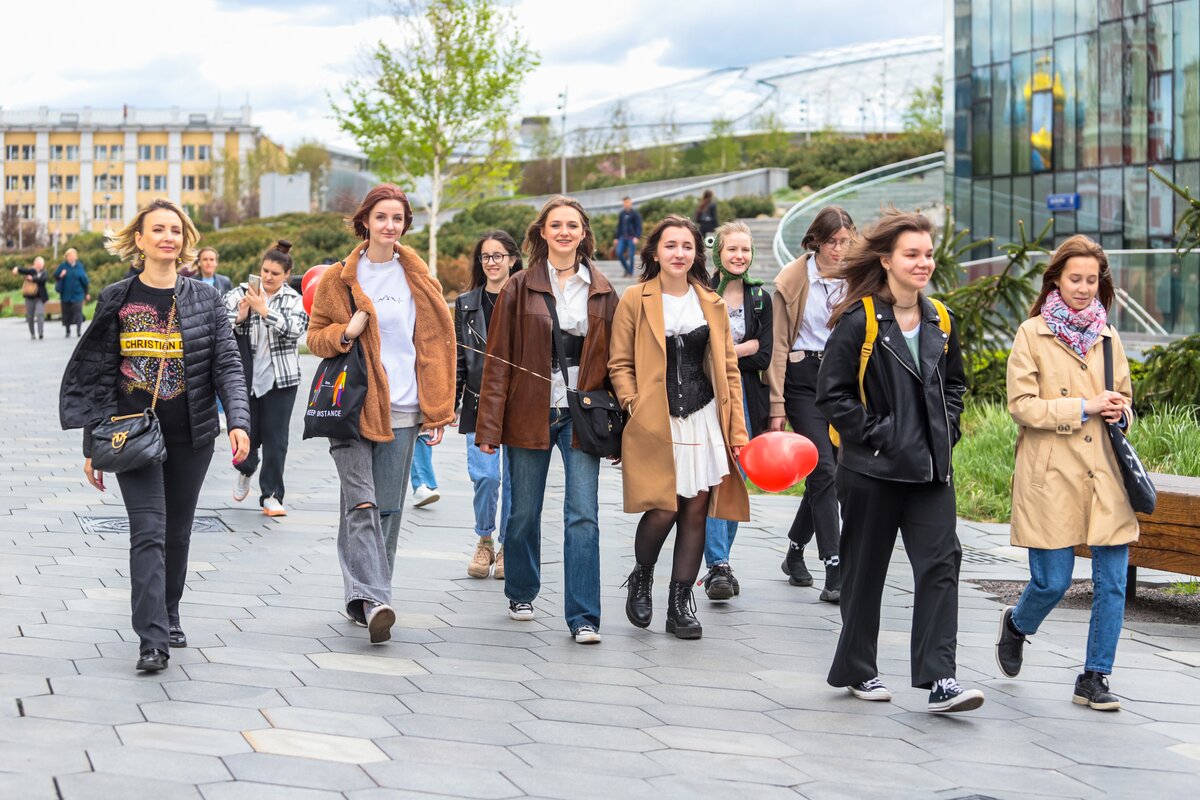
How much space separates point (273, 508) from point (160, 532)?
422 cm

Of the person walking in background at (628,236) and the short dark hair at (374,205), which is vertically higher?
the person walking in background at (628,236)

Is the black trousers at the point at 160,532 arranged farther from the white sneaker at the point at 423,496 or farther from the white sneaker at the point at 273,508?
the white sneaker at the point at 423,496

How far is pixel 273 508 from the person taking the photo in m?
9.91

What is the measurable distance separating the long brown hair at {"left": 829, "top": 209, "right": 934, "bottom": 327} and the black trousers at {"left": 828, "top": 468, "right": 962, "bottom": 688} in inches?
27.4

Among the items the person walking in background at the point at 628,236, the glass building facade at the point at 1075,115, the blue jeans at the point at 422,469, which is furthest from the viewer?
the person walking in background at the point at 628,236

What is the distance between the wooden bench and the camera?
22.5ft

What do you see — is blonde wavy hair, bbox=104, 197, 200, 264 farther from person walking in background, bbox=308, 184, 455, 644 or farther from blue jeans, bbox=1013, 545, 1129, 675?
blue jeans, bbox=1013, 545, 1129, 675

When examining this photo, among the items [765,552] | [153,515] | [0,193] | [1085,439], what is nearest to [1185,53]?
[765,552]

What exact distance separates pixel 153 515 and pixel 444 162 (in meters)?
34.4

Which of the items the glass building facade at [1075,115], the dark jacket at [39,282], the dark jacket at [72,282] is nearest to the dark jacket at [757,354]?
the glass building facade at [1075,115]

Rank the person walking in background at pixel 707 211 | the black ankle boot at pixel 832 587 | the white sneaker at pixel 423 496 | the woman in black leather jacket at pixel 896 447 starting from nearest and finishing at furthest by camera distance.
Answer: the woman in black leather jacket at pixel 896 447
the black ankle boot at pixel 832 587
the white sneaker at pixel 423 496
the person walking in background at pixel 707 211

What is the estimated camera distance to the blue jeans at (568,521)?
21.0ft

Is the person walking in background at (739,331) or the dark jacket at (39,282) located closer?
the person walking in background at (739,331)

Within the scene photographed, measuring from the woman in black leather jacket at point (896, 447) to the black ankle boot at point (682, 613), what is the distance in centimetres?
109
